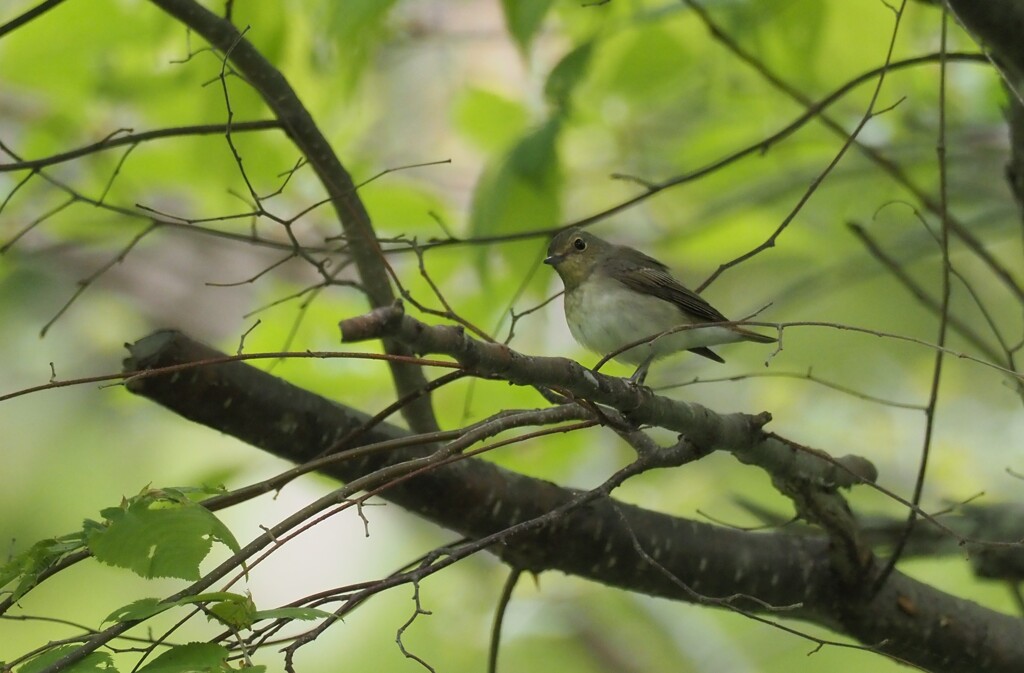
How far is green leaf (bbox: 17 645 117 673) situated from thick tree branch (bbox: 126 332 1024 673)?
81cm

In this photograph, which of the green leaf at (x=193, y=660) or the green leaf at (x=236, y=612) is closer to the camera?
the green leaf at (x=193, y=660)

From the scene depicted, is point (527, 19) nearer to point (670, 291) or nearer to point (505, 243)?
point (505, 243)

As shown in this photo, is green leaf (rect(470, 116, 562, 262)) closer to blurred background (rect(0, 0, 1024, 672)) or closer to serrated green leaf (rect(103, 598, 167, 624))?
blurred background (rect(0, 0, 1024, 672))

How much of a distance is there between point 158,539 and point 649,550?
53.9 inches

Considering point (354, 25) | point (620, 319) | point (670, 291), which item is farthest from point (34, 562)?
point (670, 291)

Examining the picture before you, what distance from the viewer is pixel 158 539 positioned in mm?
1539

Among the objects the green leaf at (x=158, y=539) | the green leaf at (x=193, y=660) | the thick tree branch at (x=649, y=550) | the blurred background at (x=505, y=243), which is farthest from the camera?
the blurred background at (x=505, y=243)

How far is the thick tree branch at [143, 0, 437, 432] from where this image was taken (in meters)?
2.40

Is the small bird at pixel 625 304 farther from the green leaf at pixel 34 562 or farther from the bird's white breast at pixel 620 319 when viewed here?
the green leaf at pixel 34 562

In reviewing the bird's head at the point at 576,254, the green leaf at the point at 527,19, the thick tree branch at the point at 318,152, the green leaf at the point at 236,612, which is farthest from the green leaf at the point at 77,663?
the bird's head at the point at 576,254

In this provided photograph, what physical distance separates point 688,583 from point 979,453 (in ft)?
11.4

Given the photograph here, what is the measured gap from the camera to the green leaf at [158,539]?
1511 millimetres

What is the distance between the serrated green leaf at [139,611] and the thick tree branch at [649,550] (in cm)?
78

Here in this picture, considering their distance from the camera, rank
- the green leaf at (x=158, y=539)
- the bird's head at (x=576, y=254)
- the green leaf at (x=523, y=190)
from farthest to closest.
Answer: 1. the bird's head at (x=576, y=254)
2. the green leaf at (x=523, y=190)
3. the green leaf at (x=158, y=539)
